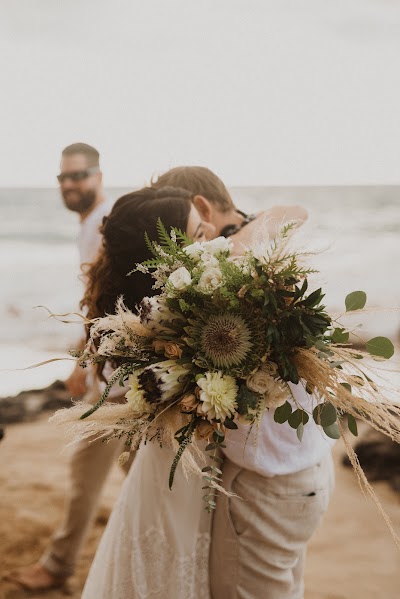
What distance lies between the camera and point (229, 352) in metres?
1.20

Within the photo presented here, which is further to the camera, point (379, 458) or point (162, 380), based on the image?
point (379, 458)

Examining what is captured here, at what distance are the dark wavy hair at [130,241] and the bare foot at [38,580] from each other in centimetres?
152

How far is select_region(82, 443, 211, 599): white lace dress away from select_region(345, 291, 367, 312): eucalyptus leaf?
0.59 meters

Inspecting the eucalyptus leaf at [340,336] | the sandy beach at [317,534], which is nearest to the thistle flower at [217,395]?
the eucalyptus leaf at [340,336]

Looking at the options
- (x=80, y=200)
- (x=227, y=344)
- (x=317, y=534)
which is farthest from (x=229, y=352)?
(x=317, y=534)

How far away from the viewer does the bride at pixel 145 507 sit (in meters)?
1.56

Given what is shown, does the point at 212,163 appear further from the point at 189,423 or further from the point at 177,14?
the point at 189,423

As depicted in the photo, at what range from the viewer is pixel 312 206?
19.9 meters

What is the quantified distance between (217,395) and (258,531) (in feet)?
1.66

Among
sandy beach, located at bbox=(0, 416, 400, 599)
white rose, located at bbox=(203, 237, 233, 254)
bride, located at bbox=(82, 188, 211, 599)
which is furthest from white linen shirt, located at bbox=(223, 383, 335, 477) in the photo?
sandy beach, located at bbox=(0, 416, 400, 599)

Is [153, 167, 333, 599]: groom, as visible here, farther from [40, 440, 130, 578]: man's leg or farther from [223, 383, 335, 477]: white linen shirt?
[40, 440, 130, 578]: man's leg

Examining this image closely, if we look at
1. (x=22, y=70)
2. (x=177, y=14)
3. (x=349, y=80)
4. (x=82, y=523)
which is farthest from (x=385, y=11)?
(x=82, y=523)

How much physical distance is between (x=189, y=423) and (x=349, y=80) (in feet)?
64.2

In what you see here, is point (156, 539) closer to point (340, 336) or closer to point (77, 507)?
point (340, 336)
